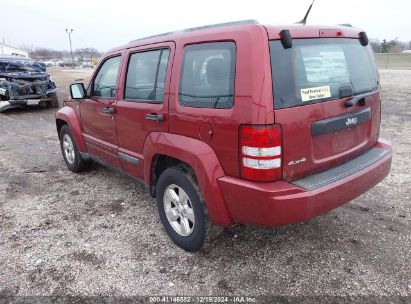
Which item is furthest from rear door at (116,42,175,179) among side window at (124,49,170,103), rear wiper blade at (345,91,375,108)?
rear wiper blade at (345,91,375,108)

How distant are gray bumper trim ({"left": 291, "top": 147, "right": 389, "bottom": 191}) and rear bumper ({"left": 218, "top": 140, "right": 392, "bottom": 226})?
0.03m

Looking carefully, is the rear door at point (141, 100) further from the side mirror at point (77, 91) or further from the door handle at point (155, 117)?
the side mirror at point (77, 91)

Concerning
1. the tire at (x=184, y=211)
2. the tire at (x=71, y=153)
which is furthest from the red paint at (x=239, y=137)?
the tire at (x=71, y=153)

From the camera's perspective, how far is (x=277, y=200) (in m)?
Result: 2.41

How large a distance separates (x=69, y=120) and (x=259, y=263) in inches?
133

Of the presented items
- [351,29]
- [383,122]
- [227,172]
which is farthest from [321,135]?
[383,122]

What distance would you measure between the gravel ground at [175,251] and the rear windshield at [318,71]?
136cm

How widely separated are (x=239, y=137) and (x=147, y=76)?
1.39 metres

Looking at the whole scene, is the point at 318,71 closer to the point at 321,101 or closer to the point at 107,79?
the point at 321,101

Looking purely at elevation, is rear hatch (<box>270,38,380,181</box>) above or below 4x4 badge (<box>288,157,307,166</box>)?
above

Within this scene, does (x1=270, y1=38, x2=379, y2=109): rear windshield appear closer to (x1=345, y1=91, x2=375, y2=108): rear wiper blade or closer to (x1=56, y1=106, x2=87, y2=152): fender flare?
(x1=345, y1=91, x2=375, y2=108): rear wiper blade

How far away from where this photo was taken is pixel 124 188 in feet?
15.5

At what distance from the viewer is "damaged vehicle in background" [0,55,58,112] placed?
11477 millimetres

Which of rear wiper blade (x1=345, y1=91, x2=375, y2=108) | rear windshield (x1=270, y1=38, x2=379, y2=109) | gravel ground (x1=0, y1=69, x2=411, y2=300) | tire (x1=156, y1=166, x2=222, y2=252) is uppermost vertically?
rear windshield (x1=270, y1=38, x2=379, y2=109)
